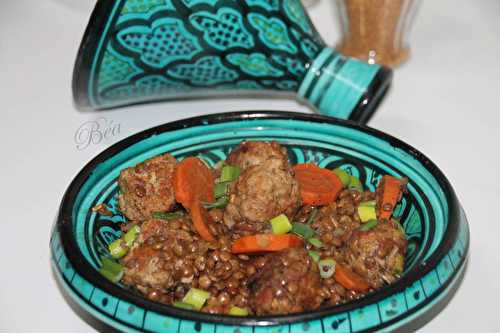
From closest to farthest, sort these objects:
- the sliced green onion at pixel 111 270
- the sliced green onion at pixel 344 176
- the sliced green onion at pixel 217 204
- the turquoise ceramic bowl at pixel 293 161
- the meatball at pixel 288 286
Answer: the turquoise ceramic bowl at pixel 293 161, the meatball at pixel 288 286, the sliced green onion at pixel 111 270, the sliced green onion at pixel 217 204, the sliced green onion at pixel 344 176

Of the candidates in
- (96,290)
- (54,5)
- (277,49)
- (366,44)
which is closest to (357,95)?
(277,49)

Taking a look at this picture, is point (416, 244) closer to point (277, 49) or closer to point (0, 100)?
point (277, 49)

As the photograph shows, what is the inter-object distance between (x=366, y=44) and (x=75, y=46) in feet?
3.49

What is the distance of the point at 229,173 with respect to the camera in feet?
6.11

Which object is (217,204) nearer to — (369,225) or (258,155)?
(258,155)

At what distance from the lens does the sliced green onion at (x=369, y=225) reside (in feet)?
5.59

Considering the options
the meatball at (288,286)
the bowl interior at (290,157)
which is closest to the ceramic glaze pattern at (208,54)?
the bowl interior at (290,157)

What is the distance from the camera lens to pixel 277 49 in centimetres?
233

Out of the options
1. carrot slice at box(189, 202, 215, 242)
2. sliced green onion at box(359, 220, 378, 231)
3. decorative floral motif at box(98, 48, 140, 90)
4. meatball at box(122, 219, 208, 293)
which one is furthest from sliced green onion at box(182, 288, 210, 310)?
decorative floral motif at box(98, 48, 140, 90)

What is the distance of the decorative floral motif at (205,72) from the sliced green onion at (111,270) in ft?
2.70

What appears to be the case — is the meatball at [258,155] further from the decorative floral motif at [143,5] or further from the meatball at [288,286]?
the decorative floral motif at [143,5]

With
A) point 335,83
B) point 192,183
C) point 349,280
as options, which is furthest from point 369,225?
point 335,83

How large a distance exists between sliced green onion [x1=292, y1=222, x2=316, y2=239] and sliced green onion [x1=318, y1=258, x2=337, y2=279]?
0.10 m

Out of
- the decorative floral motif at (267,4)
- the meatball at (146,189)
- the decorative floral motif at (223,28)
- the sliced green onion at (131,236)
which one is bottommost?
the sliced green onion at (131,236)
